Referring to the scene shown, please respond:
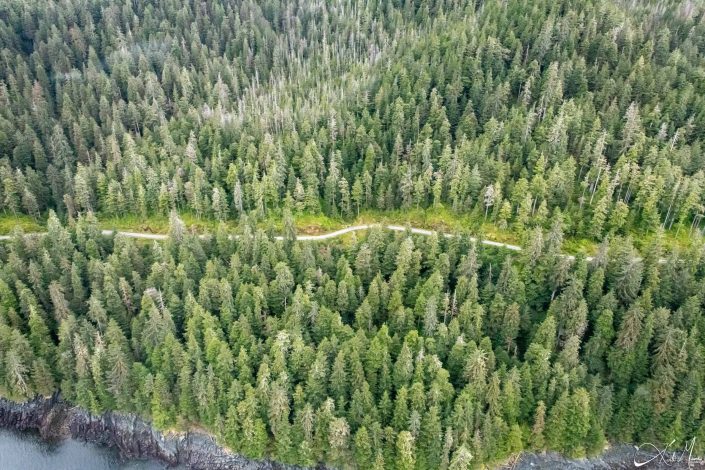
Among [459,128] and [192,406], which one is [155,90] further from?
[192,406]

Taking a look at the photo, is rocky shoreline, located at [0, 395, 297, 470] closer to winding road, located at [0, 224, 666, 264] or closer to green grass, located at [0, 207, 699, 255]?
winding road, located at [0, 224, 666, 264]

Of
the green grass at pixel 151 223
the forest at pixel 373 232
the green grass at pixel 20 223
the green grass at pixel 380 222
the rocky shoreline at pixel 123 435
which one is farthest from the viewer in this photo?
the green grass at pixel 20 223

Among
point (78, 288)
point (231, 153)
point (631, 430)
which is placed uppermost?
point (231, 153)

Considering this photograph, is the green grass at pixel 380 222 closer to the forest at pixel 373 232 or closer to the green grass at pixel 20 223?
the green grass at pixel 20 223

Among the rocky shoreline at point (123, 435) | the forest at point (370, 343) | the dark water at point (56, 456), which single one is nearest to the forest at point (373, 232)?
the forest at point (370, 343)

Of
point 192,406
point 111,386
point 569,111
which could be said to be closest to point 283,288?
point 192,406
